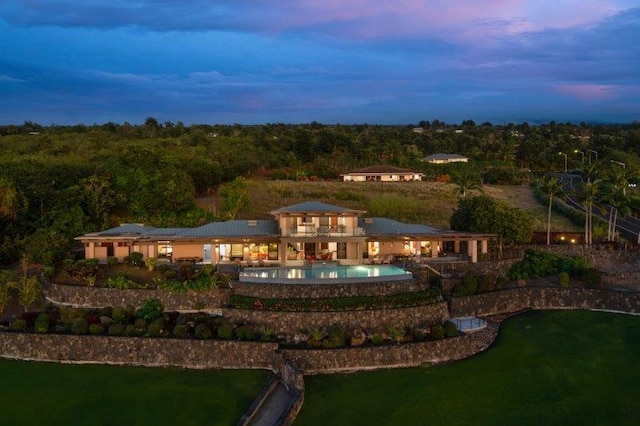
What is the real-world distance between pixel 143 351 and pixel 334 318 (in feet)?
27.4

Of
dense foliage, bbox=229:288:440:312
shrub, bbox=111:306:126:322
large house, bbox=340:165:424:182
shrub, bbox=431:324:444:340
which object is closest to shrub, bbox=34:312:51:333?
shrub, bbox=111:306:126:322

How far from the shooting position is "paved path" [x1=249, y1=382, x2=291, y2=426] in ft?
65.8

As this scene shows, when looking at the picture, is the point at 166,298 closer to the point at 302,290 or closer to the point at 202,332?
the point at 202,332

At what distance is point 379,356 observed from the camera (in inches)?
973

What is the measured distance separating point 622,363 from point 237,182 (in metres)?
29.6

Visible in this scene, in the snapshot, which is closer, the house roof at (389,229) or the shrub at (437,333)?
the shrub at (437,333)

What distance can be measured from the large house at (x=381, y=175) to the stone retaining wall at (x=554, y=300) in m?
43.2

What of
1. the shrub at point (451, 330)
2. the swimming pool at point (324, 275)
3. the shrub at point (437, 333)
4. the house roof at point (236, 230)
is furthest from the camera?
the house roof at point (236, 230)

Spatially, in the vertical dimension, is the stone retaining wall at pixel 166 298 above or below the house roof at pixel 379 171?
below

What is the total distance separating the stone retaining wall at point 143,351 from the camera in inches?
969

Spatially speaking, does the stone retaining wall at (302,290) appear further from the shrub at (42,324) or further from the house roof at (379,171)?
the house roof at (379,171)

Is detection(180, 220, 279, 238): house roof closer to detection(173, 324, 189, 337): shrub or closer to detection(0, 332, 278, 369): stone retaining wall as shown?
detection(173, 324, 189, 337): shrub

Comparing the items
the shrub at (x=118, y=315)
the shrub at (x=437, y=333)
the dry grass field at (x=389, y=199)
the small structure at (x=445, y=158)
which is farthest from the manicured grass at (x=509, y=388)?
the small structure at (x=445, y=158)

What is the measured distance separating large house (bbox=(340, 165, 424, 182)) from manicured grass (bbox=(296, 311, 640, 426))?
1885 inches
